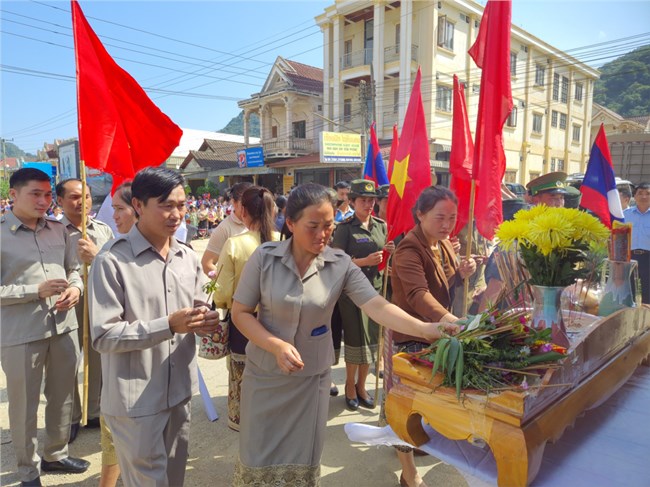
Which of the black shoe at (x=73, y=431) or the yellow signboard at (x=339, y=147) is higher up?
the yellow signboard at (x=339, y=147)

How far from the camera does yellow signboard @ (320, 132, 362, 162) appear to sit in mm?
16797

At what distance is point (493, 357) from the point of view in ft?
4.05

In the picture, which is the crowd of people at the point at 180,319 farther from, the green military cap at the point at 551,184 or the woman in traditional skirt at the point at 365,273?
the green military cap at the point at 551,184

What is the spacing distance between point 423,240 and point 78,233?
8.02 feet

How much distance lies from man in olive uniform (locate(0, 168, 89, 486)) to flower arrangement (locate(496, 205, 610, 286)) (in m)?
2.41

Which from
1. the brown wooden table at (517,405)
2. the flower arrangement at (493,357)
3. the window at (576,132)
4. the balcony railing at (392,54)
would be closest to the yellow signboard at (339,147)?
the balcony railing at (392,54)

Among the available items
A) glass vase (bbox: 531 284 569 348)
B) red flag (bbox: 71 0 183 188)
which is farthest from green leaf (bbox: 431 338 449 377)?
red flag (bbox: 71 0 183 188)

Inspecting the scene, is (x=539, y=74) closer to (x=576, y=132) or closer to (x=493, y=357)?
(x=576, y=132)

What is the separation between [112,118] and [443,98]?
65.8ft

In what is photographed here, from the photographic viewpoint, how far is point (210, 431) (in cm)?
329

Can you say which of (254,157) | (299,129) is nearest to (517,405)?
(254,157)

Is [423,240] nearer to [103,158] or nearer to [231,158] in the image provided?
[103,158]

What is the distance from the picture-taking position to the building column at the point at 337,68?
22.7 m

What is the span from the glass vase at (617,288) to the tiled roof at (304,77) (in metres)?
27.0
